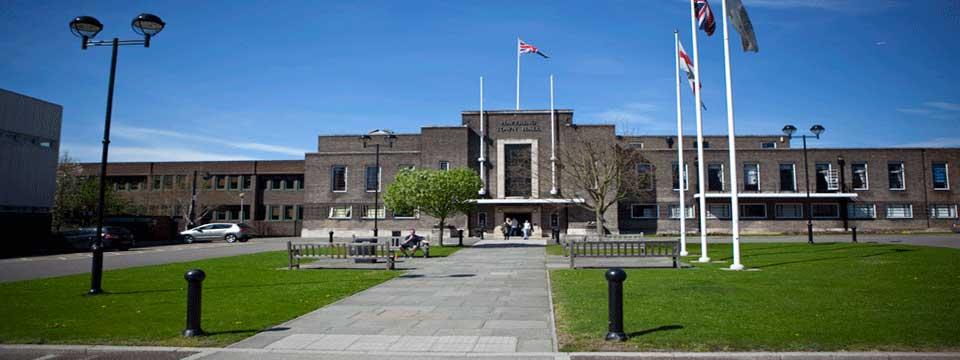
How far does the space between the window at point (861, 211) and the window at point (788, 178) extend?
4.64 metres

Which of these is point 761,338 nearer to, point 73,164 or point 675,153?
point 675,153

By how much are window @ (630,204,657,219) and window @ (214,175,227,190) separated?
4110 centimetres

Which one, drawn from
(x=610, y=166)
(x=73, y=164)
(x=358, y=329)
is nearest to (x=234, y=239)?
(x=73, y=164)

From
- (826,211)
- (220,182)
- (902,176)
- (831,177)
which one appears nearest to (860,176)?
(831,177)

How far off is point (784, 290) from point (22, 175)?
34.6 m

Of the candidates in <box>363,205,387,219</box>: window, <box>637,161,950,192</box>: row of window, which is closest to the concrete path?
<box>363,205,387,219</box>: window

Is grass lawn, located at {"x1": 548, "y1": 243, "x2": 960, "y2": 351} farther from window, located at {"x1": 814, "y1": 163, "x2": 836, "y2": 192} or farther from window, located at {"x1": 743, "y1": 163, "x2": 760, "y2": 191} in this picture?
window, located at {"x1": 814, "y1": 163, "x2": 836, "y2": 192}

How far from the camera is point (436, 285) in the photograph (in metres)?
12.9

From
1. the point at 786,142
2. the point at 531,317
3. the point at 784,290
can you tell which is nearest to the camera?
the point at 531,317

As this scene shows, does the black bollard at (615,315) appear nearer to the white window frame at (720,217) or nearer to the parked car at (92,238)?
the parked car at (92,238)

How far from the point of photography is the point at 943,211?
49.1m

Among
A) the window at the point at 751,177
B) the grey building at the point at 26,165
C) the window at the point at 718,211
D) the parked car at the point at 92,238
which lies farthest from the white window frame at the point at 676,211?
the grey building at the point at 26,165

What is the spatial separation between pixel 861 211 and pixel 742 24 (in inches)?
1652

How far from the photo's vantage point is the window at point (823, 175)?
49.8 m
